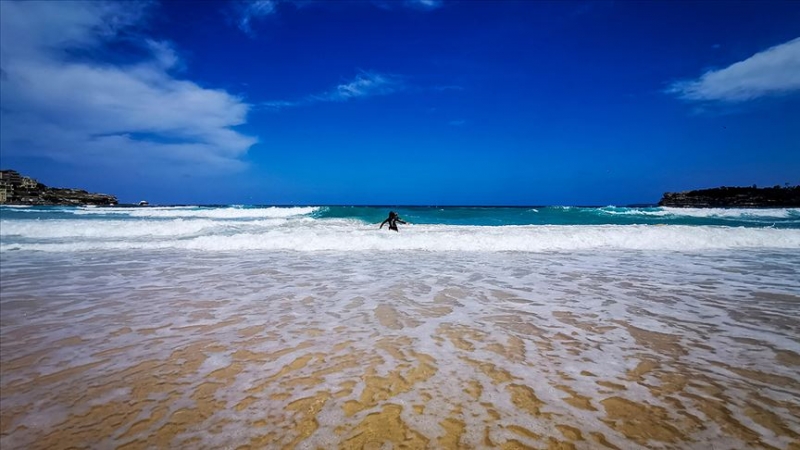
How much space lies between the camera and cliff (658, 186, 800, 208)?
1806 inches

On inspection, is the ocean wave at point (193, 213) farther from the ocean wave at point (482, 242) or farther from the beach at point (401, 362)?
the beach at point (401, 362)

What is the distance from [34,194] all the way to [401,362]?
8259 centimetres

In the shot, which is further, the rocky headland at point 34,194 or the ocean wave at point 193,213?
the rocky headland at point 34,194

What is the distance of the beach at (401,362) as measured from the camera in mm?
2605

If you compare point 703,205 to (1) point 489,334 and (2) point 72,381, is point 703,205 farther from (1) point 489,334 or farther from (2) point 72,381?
(2) point 72,381

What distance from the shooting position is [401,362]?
3.77 meters

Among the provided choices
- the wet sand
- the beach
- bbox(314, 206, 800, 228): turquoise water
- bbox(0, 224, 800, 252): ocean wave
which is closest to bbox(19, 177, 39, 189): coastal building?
bbox(314, 206, 800, 228): turquoise water

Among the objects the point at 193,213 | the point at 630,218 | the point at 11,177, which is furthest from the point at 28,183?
the point at 630,218

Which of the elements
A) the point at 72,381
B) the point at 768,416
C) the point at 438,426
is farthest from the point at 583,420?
the point at 72,381

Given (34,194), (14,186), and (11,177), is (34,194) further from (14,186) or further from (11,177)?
(11,177)

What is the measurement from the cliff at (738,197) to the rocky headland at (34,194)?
99670 millimetres

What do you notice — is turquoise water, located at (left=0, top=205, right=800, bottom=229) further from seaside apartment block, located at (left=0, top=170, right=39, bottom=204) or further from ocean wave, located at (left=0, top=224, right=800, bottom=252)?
seaside apartment block, located at (left=0, top=170, right=39, bottom=204)

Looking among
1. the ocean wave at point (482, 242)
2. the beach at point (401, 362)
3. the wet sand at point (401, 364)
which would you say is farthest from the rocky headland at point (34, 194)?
the wet sand at point (401, 364)

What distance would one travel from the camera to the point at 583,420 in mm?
2709
